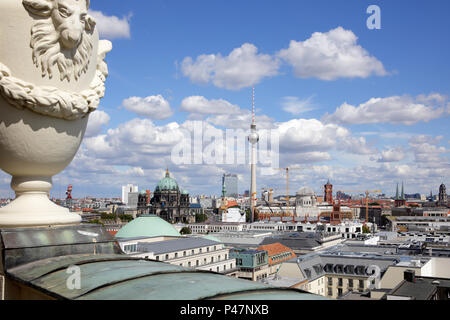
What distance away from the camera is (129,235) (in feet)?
180

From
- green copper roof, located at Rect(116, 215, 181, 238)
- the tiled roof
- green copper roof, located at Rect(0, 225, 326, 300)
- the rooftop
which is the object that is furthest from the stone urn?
the tiled roof

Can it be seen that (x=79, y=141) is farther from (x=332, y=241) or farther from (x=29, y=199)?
(x=332, y=241)

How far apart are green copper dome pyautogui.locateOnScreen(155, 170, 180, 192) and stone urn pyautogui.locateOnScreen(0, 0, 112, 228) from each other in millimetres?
139130

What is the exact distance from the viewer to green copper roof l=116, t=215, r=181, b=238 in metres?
54.7

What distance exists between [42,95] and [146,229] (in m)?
51.4

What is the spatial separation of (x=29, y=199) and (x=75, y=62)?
1770 mm

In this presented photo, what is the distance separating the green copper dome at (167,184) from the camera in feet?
473

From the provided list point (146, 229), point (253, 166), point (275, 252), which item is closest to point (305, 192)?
point (253, 166)

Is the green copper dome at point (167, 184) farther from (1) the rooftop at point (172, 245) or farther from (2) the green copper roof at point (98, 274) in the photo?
(2) the green copper roof at point (98, 274)

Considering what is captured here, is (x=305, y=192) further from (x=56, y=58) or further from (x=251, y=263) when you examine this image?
(x=56, y=58)

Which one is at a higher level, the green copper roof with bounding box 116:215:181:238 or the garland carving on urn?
the garland carving on urn

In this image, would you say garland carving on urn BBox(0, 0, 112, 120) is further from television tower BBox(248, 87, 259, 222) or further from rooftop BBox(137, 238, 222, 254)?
television tower BBox(248, 87, 259, 222)

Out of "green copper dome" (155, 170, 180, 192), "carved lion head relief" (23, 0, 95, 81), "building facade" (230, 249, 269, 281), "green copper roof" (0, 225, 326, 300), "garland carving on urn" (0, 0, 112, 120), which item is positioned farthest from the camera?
"green copper dome" (155, 170, 180, 192)
